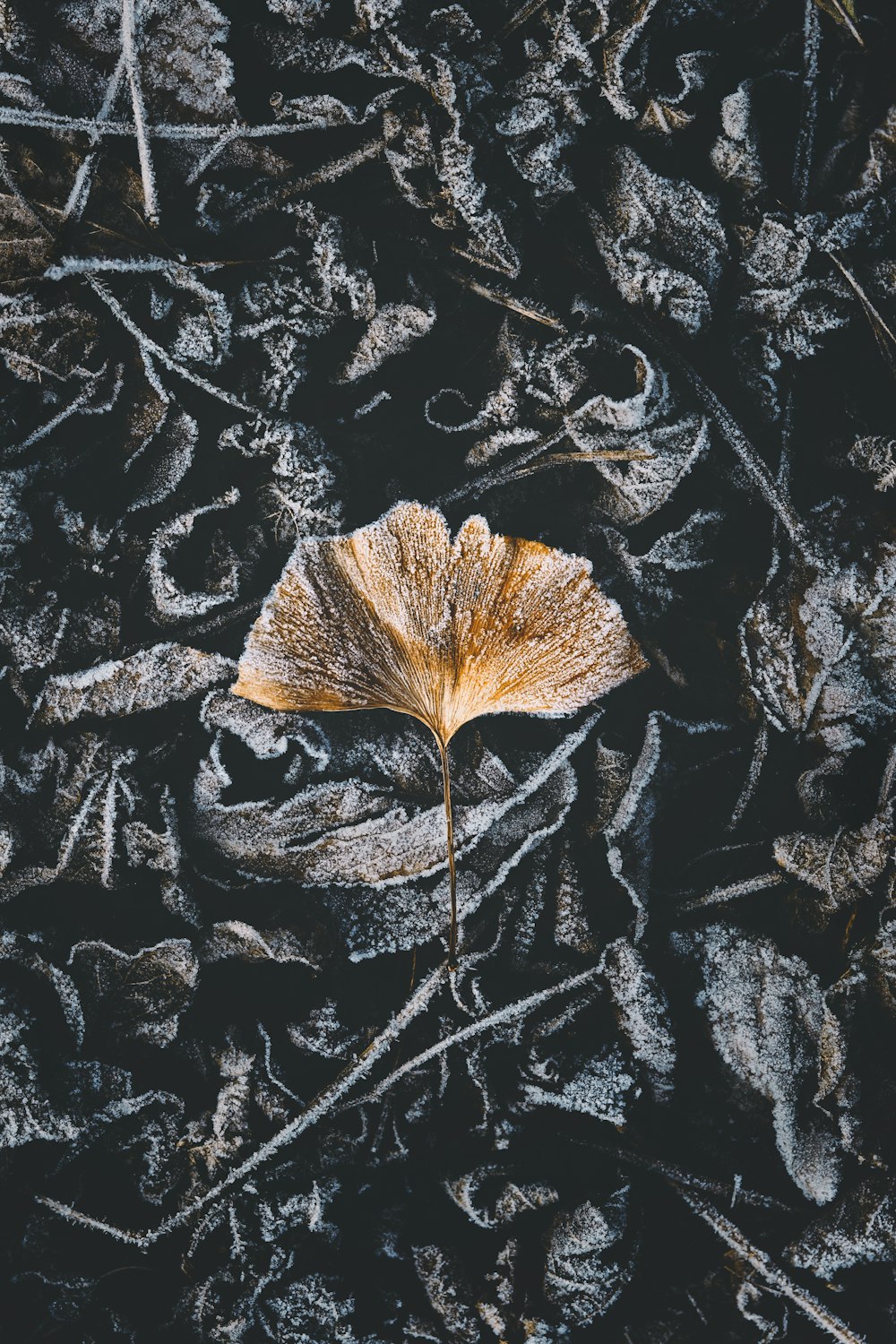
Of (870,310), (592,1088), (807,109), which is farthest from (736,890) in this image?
(807,109)

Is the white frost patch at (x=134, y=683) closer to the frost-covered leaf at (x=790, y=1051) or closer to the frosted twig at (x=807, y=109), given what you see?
the frost-covered leaf at (x=790, y=1051)

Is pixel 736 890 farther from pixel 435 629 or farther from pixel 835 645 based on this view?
pixel 435 629

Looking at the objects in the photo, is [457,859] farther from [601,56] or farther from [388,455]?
[601,56]

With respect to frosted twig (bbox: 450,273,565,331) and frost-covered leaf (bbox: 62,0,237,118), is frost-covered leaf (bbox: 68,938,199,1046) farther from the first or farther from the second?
frost-covered leaf (bbox: 62,0,237,118)

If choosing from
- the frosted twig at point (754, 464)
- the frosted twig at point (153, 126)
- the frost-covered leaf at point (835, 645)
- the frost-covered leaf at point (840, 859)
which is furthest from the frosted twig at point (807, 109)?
the frost-covered leaf at point (840, 859)

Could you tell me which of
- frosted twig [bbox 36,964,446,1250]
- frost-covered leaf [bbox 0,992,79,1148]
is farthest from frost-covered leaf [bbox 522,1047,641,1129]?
frost-covered leaf [bbox 0,992,79,1148]

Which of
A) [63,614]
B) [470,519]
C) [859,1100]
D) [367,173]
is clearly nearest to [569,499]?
[470,519]
